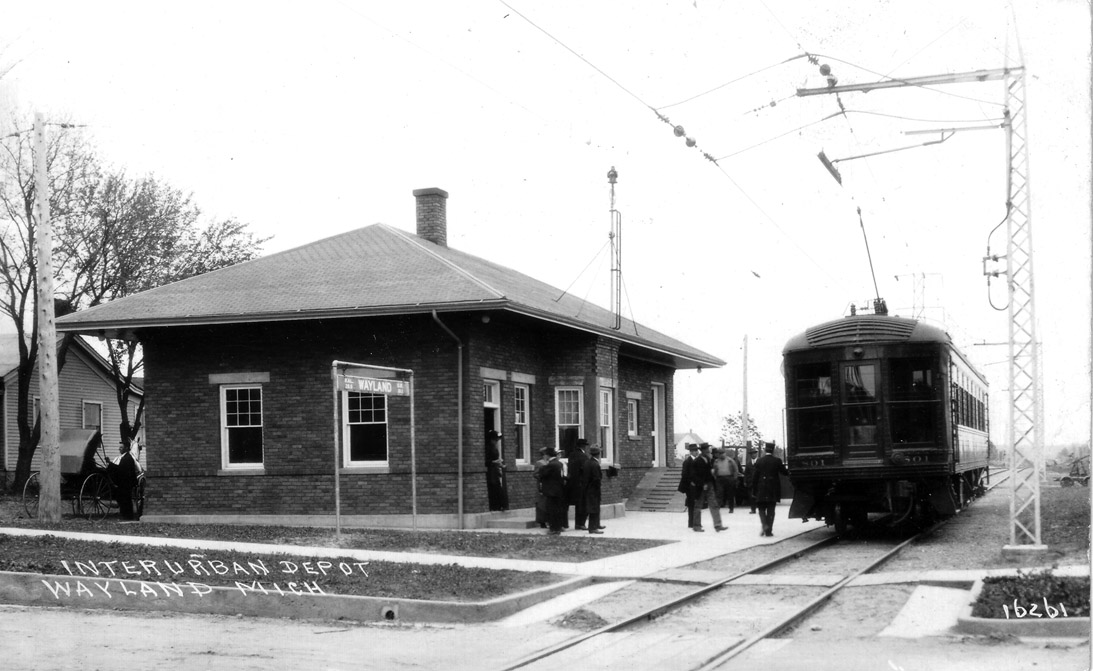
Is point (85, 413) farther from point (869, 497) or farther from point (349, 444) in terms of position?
point (869, 497)

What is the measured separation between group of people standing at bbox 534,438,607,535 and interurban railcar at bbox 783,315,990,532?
3219mm

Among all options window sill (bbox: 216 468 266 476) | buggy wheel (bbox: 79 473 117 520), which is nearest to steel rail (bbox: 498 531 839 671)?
window sill (bbox: 216 468 266 476)

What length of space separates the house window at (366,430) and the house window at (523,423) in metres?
3.11

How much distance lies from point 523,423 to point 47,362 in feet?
29.4

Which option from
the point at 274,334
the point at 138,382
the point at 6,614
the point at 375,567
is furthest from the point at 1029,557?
the point at 138,382

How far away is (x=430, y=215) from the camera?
29250 mm

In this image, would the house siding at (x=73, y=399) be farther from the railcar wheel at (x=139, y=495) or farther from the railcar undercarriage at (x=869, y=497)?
the railcar undercarriage at (x=869, y=497)

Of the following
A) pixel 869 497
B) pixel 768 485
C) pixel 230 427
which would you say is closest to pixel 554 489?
pixel 768 485

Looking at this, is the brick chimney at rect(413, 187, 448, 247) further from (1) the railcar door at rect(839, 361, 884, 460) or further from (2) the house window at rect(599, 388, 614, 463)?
(1) the railcar door at rect(839, 361, 884, 460)

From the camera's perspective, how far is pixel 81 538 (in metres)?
16.9

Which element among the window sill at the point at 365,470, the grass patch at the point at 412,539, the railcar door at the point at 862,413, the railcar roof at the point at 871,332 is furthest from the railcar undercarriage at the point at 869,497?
the window sill at the point at 365,470

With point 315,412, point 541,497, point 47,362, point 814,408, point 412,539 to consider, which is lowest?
point 412,539

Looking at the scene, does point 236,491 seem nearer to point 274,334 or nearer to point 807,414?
point 274,334

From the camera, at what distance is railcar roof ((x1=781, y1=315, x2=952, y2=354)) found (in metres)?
18.8
